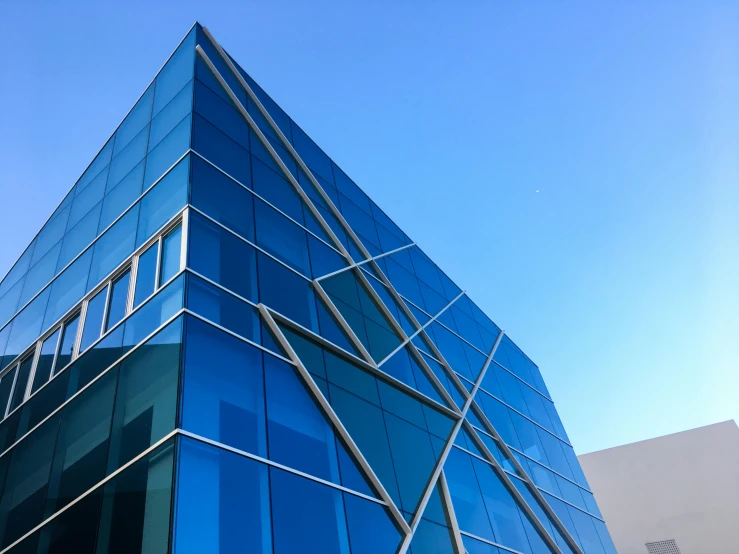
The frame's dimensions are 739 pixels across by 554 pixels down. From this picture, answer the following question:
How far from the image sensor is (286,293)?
1163 centimetres

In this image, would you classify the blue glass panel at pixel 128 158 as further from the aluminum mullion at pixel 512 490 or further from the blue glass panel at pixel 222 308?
the aluminum mullion at pixel 512 490

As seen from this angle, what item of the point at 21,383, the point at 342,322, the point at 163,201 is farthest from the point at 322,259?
the point at 21,383

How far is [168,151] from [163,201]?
1618 millimetres

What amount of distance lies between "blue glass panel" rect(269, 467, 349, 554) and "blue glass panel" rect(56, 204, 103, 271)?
8256 millimetres

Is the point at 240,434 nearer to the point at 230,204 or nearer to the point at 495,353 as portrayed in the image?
the point at 230,204

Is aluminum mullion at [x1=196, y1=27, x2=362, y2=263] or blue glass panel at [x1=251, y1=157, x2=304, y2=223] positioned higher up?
aluminum mullion at [x1=196, y1=27, x2=362, y2=263]

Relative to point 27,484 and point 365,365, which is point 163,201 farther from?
point 27,484

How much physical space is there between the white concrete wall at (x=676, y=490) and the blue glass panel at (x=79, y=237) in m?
33.7

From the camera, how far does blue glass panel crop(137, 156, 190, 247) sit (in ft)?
36.5

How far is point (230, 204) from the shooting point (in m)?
11.9

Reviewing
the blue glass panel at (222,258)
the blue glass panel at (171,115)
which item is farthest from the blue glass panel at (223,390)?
the blue glass panel at (171,115)

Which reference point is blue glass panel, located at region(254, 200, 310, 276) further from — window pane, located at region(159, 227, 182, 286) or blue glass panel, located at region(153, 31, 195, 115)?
blue glass panel, located at region(153, 31, 195, 115)

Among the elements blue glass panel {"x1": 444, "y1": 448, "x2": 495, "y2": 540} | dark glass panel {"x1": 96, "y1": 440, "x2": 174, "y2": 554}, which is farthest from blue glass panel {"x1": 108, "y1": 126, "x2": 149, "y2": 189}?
blue glass panel {"x1": 444, "y1": 448, "x2": 495, "y2": 540}

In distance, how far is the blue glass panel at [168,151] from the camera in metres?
12.2
